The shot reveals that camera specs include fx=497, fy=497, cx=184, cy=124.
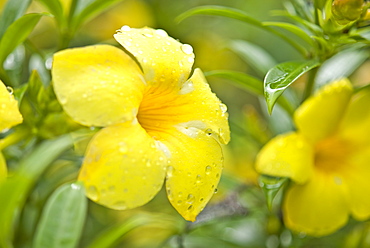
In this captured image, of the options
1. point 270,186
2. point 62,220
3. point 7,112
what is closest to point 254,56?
point 270,186

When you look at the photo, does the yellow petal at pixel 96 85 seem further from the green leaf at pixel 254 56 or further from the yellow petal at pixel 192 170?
the green leaf at pixel 254 56

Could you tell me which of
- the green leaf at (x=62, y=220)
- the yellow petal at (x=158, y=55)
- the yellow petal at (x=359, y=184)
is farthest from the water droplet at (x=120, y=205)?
the yellow petal at (x=359, y=184)

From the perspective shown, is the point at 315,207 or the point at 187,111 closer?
Result: the point at 187,111

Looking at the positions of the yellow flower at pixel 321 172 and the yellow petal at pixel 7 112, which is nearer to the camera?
the yellow petal at pixel 7 112

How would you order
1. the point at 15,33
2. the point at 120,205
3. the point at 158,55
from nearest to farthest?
the point at 120,205
the point at 158,55
the point at 15,33

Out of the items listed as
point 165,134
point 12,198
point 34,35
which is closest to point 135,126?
point 165,134

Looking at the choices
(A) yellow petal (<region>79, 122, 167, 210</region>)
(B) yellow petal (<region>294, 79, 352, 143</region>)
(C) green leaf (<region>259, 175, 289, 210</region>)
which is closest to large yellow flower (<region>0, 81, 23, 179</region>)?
(A) yellow petal (<region>79, 122, 167, 210</region>)

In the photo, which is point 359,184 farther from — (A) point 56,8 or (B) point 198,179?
(A) point 56,8
